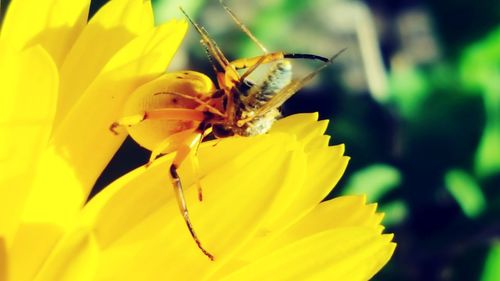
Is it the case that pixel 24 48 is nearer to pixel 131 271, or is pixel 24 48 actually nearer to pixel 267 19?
pixel 131 271

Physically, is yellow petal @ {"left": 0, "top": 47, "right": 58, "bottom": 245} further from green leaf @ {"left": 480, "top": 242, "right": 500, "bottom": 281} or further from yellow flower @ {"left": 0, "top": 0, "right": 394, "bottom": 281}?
green leaf @ {"left": 480, "top": 242, "right": 500, "bottom": 281}

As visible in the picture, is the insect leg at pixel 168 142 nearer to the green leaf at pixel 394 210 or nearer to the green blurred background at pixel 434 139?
the green blurred background at pixel 434 139

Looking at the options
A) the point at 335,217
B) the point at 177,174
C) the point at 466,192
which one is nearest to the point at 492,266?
the point at 466,192

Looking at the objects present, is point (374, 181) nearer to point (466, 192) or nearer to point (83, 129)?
point (466, 192)

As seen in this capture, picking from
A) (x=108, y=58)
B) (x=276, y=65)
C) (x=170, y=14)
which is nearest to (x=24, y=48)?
(x=108, y=58)

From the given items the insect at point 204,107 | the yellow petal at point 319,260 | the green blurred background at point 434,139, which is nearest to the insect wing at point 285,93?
the insect at point 204,107

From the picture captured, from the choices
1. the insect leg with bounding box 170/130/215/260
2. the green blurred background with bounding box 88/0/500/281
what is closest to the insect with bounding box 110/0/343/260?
the insect leg with bounding box 170/130/215/260
